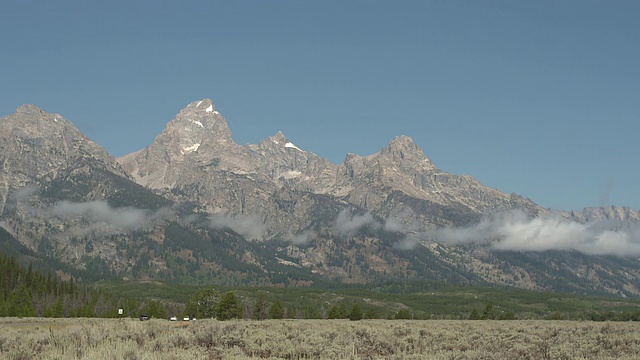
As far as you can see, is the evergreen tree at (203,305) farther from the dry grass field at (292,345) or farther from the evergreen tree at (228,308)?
the dry grass field at (292,345)

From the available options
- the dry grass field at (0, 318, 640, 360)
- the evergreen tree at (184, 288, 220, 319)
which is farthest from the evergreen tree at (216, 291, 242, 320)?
the dry grass field at (0, 318, 640, 360)

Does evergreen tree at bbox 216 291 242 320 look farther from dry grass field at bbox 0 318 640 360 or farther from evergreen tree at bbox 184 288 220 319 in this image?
dry grass field at bbox 0 318 640 360

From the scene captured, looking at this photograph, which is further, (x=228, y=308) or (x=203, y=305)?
(x=203, y=305)

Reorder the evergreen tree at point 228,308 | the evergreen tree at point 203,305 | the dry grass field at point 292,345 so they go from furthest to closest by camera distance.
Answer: the evergreen tree at point 203,305 < the evergreen tree at point 228,308 < the dry grass field at point 292,345

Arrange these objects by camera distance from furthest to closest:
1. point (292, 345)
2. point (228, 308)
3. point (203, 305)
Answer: point (203, 305), point (228, 308), point (292, 345)

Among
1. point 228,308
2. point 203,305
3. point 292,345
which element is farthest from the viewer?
point 203,305

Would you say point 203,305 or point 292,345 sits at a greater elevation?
point 203,305

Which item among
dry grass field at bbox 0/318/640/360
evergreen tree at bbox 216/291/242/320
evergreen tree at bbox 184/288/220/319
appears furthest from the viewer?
evergreen tree at bbox 184/288/220/319

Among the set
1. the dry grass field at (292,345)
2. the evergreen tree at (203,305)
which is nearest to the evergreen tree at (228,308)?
the evergreen tree at (203,305)

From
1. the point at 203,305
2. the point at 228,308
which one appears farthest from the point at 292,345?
the point at 203,305

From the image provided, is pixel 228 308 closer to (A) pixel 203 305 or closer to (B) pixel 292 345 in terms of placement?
(A) pixel 203 305

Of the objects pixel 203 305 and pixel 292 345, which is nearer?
pixel 292 345

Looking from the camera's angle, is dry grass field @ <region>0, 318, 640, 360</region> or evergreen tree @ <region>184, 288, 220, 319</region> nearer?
dry grass field @ <region>0, 318, 640, 360</region>

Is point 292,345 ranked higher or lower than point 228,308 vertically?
lower
